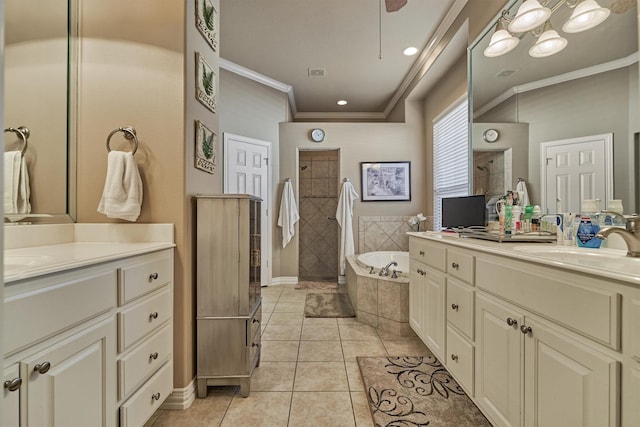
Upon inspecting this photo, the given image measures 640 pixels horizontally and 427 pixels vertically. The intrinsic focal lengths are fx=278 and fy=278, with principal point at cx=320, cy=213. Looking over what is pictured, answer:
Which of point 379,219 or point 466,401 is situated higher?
point 379,219

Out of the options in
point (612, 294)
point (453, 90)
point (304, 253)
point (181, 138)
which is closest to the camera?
point (612, 294)

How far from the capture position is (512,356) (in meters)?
1.08

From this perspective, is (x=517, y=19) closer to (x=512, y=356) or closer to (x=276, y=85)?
(x=512, y=356)

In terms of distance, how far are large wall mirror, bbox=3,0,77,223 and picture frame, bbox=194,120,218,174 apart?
2.04 ft

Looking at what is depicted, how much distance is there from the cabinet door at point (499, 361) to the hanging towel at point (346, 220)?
2.83 m

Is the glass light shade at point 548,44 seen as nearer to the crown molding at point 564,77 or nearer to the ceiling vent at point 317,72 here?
the crown molding at point 564,77

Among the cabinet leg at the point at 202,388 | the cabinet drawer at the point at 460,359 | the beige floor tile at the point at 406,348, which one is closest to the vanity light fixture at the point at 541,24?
the cabinet drawer at the point at 460,359

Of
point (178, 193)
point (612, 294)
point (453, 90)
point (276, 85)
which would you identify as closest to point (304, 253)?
point (276, 85)

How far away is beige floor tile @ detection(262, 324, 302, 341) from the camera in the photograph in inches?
93.8

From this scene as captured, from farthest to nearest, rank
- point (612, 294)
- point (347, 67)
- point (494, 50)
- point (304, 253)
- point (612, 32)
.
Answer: point (304, 253) → point (347, 67) → point (494, 50) → point (612, 32) → point (612, 294)

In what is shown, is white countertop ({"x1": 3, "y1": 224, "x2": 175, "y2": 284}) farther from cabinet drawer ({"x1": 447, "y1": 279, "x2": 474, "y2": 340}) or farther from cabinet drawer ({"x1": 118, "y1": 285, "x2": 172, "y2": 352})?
cabinet drawer ({"x1": 447, "y1": 279, "x2": 474, "y2": 340})

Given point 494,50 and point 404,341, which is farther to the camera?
point 404,341

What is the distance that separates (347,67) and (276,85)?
1099 millimetres

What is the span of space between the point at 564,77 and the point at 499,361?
1468 mm
